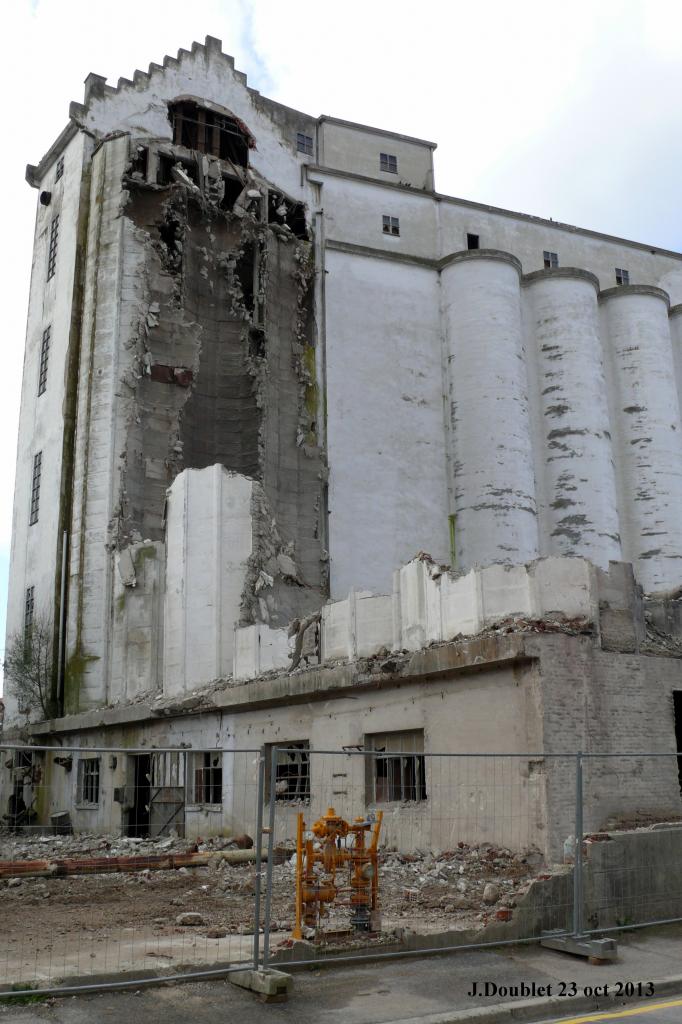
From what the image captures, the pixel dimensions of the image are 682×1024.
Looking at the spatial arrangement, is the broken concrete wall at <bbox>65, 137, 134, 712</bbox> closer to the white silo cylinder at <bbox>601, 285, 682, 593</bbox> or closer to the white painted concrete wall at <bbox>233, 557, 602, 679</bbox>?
the white painted concrete wall at <bbox>233, 557, 602, 679</bbox>

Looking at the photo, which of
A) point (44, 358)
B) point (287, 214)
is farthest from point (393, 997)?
point (287, 214)

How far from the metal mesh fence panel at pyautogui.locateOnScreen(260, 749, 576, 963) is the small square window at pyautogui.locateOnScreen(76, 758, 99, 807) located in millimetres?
8685

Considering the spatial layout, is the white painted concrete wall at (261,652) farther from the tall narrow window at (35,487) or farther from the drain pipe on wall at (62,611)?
the tall narrow window at (35,487)

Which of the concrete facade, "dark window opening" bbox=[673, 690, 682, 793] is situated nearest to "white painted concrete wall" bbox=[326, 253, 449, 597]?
the concrete facade

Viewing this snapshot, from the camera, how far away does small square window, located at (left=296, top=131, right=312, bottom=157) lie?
37.9 metres

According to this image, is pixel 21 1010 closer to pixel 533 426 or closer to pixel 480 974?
pixel 480 974

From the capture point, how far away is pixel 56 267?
1324 inches

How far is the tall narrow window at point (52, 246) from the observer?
3406cm

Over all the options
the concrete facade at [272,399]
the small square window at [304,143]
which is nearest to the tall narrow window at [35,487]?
the concrete facade at [272,399]

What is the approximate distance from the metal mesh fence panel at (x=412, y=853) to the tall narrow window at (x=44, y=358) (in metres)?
19.8

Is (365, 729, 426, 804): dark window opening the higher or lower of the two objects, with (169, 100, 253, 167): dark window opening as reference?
lower

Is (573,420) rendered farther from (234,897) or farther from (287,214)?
(234,897)

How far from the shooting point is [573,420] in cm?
3650

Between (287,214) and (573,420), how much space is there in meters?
13.8
